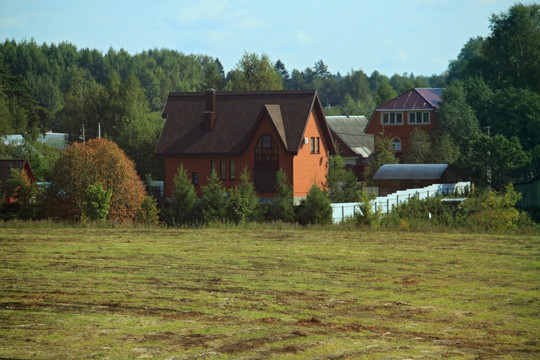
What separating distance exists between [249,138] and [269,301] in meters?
38.5

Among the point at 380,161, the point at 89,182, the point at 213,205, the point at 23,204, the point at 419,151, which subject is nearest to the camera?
the point at 213,205

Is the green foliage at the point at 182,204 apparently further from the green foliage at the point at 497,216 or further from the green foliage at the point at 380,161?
the green foliage at the point at 380,161

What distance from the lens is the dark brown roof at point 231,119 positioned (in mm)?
53969

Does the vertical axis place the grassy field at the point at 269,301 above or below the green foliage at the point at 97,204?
below

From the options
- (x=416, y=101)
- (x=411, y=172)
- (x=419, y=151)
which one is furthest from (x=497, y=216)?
(x=416, y=101)

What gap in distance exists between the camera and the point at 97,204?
1496 inches

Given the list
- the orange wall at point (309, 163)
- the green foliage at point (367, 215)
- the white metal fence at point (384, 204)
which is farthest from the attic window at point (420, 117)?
the green foliage at point (367, 215)

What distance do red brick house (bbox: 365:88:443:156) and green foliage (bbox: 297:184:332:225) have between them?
43518mm

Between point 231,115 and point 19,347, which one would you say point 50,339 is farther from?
point 231,115

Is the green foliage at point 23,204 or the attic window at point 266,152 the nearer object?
the green foliage at point 23,204

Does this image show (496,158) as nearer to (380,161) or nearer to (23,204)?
(380,161)

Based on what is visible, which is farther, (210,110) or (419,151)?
(419,151)

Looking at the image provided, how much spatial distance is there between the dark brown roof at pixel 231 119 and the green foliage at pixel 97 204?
17220 mm

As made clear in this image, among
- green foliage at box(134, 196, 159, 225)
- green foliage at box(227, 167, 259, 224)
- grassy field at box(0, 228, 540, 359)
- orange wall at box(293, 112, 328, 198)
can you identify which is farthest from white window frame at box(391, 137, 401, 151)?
grassy field at box(0, 228, 540, 359)
